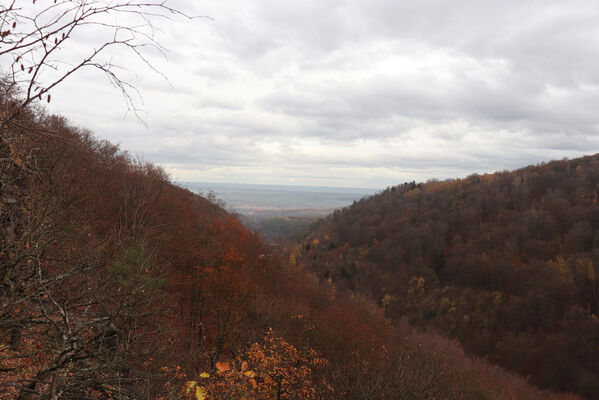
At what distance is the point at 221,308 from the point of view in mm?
24688

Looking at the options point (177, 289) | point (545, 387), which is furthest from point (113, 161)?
point (545, 387)

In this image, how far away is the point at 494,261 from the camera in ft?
348

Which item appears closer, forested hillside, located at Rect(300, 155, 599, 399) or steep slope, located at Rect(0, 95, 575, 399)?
steep slope, located at Rect(0, 95, 575, 399)

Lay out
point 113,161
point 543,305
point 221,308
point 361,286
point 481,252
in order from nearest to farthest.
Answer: point 221,308 < point 113,161 < point 543,305 < point 361,286 < point 481,252

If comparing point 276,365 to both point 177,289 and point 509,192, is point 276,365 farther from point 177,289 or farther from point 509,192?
point 509,192

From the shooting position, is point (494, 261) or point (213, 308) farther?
point (494, 261)

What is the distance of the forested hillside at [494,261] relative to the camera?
2923 inches

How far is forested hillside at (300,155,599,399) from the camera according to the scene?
74.2 m

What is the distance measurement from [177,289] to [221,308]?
4.77 meters

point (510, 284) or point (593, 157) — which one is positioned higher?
point (593, 157)

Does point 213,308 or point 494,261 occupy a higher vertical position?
point 213,308

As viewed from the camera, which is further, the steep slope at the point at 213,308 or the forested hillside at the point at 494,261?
the forested hillside at the point at 494,261

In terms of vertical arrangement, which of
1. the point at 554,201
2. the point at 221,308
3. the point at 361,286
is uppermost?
the point at 554,201

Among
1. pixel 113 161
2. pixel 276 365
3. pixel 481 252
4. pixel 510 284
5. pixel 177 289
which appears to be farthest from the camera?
pixel 481 252
